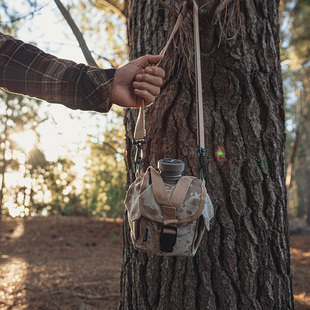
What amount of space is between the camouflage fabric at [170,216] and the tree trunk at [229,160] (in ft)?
1.64

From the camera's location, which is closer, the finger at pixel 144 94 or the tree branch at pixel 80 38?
the finger at pixel 144 94

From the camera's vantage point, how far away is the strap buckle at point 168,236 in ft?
3.64

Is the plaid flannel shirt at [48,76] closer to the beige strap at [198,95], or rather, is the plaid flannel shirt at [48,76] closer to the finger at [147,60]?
the finger at [147,60]

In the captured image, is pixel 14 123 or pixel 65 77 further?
pixel 14 123

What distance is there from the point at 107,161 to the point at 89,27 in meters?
3.72

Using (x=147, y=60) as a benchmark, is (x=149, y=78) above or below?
below

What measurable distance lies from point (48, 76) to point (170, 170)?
0.92m

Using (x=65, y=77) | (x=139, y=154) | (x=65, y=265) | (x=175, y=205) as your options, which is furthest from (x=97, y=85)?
(x=65, y=265)

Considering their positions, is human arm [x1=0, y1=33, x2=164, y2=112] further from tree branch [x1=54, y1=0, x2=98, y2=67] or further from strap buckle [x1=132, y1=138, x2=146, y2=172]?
tree branch [x1=54, y1=0, x2=98, y2=67]

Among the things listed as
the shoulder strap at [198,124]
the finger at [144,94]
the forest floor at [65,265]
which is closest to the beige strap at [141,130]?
the shoulder strap at [198,124]

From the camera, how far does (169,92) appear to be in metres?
1.76

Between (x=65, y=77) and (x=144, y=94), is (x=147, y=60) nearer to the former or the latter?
(x=144, y=94)

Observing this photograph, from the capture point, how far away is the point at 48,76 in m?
1.51

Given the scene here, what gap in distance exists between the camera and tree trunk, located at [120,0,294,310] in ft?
5.25
